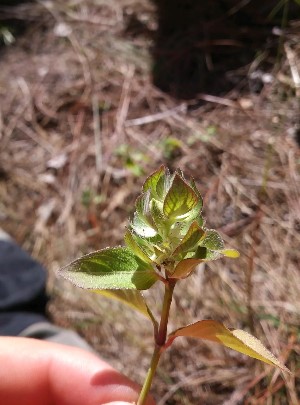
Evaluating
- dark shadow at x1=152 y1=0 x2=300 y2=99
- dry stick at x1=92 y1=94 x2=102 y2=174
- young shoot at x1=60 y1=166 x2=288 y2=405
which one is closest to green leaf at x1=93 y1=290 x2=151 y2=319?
young shoot at x1=60 y1=166 x2=288 y2=405

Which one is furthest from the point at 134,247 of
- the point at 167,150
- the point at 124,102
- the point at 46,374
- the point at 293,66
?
the point at 124,102

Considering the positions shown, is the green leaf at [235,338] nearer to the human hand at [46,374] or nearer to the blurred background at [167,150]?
the human hand at [46,374]

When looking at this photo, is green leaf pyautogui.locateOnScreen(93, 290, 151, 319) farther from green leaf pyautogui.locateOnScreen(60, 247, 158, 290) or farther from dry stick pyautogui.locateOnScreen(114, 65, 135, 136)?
dry stick pyautogui.locateOnScreen(114, 65, 135, 136)

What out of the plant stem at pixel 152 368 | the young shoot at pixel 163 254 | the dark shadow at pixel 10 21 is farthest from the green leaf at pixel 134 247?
the dark shadow at pixel 10 21

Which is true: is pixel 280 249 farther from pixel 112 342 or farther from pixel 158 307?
pixel 112 342

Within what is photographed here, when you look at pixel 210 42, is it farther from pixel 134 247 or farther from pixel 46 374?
pixel 134 247

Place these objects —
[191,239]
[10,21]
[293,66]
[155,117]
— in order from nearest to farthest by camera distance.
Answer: [191,239] < [293,66] < [155,117] < [10,21]
